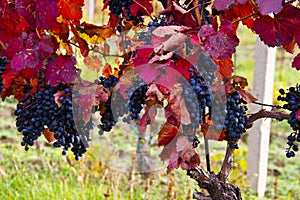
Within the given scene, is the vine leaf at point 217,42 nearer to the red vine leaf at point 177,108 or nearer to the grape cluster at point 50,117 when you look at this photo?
the red vine leaf at point 177,108

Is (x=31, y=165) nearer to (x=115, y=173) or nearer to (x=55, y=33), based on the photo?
(x=115, y=173)

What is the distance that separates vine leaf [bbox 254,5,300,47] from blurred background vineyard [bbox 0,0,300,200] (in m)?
1.07

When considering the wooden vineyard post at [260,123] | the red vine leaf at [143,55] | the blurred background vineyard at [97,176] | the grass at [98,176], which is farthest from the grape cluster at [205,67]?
the wooden vineyard post at [260,123]

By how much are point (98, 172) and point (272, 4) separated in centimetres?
237

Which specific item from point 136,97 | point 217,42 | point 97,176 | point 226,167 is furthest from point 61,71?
point 97,176

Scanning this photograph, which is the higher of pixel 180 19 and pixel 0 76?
pixel 180 19

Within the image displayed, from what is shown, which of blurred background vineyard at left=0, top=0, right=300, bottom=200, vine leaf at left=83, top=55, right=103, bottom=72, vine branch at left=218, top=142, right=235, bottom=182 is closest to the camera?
vine branch at left=218, top=142, right=235, bottom=182

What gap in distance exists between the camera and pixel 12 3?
5.07 ft

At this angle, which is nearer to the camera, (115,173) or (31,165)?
(115,173)

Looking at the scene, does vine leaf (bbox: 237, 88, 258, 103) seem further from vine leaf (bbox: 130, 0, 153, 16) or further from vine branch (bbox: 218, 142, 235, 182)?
vine leaf (bbox: 130, 0, 153, 16)

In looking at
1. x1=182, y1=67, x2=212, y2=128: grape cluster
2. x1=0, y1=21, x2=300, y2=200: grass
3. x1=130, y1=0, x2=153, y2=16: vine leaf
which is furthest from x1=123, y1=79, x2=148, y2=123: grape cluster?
x1=0, y1=21, x2=300, y2=200: grass

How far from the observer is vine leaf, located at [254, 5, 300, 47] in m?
1.25

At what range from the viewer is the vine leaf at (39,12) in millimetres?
1388

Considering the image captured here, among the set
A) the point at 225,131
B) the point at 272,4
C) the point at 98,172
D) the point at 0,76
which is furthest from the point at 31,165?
the point at 272,4
